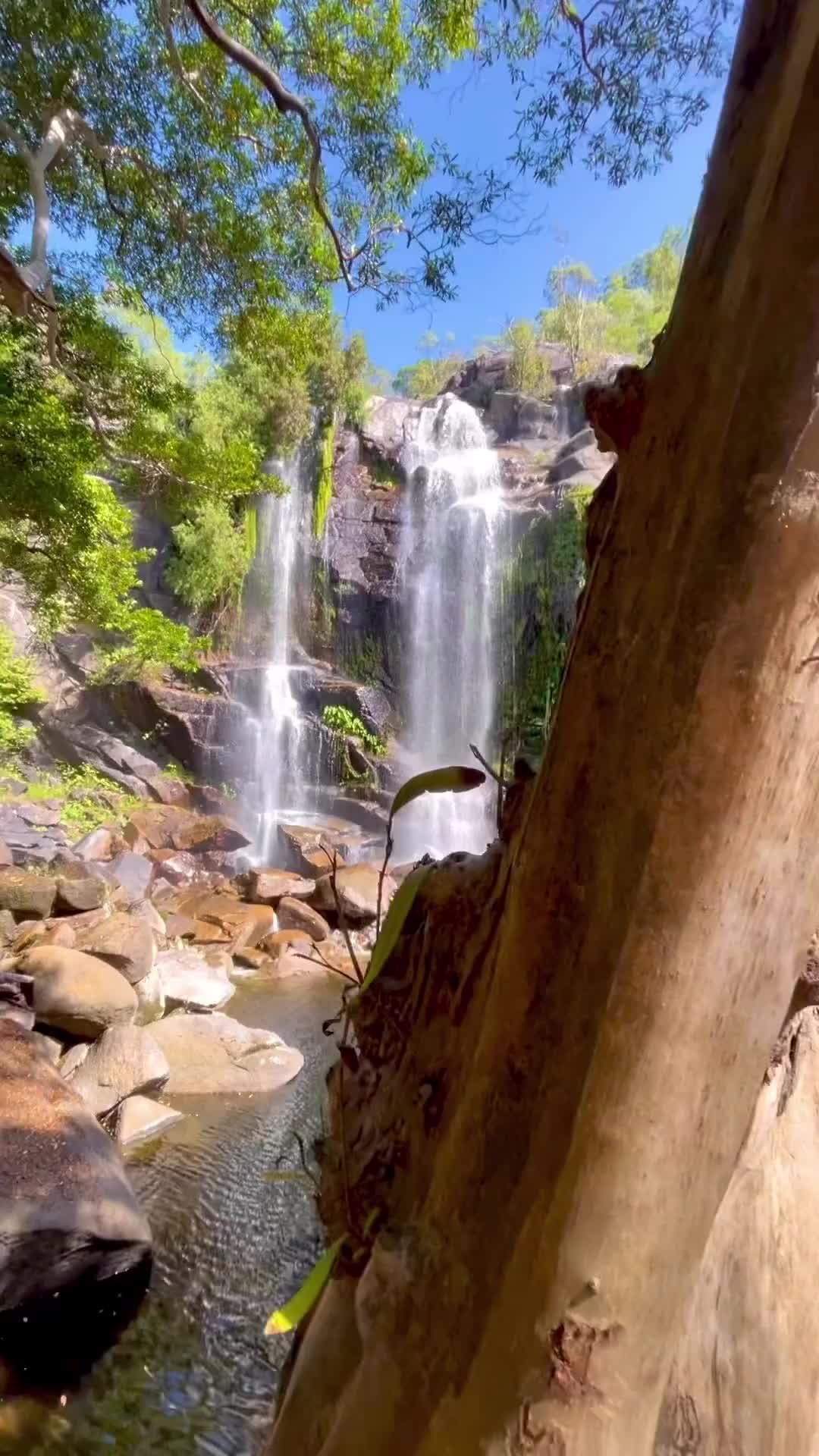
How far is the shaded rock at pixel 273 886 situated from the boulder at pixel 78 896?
7.01 feet

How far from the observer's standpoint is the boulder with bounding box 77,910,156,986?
5.12 meters

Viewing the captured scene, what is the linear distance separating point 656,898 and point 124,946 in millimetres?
5275

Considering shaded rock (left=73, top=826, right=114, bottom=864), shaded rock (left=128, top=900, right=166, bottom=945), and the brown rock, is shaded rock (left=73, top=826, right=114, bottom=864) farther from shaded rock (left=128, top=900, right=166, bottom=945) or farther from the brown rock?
shaded rock (left=128, top=900, right=166, bottom=945)

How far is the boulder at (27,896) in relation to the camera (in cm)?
579

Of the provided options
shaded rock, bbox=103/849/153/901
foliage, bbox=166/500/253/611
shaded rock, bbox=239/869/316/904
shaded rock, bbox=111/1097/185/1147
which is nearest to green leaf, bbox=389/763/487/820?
shaded rock, bbox=111/1097/185/1147

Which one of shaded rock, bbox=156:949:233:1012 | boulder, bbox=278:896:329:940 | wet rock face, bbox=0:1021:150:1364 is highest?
wet rock face, bbox=0:1021:150:1364

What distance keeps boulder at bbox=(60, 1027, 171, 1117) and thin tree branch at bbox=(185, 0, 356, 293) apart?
5181mm

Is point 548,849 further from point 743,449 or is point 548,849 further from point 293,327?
point 293,327

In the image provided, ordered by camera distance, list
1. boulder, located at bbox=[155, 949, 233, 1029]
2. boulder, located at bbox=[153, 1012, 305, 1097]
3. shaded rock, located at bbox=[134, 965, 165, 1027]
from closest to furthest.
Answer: boulder, located at bbox=[153, 1012, 305, 1097] < shaded rock, located at bbox=[134, 965, 165, 1027] < boulder, located at bbox=[155, 949, 233, 1029]

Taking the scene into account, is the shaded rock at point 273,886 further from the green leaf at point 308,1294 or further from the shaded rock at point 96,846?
the green leaf at point 308,1294

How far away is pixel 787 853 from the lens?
1.86ft

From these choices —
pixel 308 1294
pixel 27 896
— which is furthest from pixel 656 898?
pixel 27 896

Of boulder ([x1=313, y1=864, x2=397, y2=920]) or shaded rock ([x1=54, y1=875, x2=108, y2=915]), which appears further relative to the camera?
boulder ([x1=313, y1=864, x2=397, y2=920])

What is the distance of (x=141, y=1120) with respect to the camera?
3867mm
